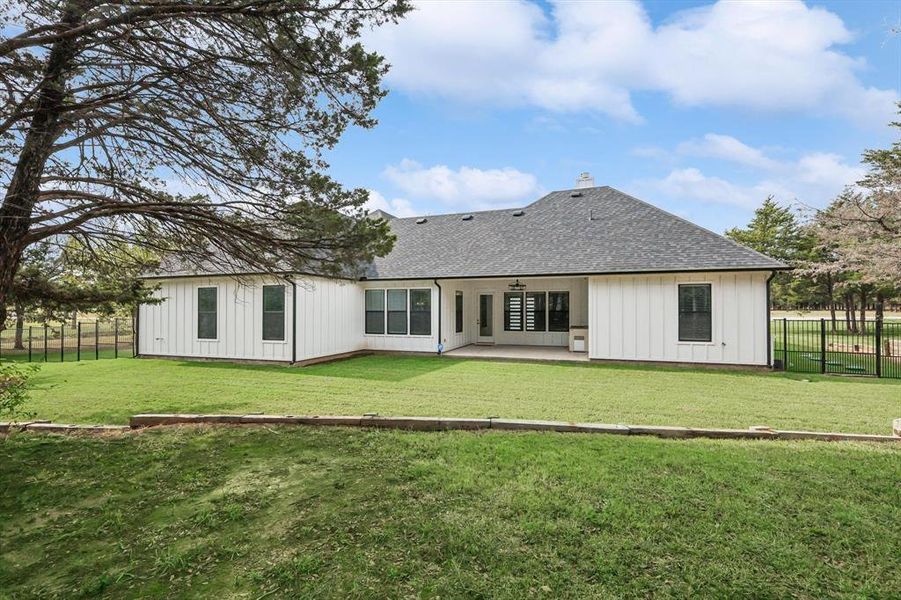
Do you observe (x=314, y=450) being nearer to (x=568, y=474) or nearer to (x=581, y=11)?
(x=568, y=474)

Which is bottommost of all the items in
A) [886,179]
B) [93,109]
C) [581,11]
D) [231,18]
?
[93,109]

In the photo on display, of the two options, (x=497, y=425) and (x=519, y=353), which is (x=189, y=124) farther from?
(x=519, y=353)

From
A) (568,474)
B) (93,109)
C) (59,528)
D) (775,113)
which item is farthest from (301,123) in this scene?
(775,113)

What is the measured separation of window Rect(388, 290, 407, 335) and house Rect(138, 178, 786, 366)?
1.5 inches

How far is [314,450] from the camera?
4527 millimetres

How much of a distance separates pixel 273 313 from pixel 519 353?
25.1 ft

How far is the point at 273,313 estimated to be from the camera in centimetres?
1238

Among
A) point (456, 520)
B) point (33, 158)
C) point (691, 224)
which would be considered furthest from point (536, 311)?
point (33, 158)

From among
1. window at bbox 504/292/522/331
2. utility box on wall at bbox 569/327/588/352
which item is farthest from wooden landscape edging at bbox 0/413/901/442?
window at bbox 504/292/522/331

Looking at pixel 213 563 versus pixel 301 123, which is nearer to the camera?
pixel 213 563

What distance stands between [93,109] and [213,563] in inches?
182

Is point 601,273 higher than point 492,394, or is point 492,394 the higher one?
point 601,273

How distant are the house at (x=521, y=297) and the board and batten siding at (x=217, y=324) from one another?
4 centimetres

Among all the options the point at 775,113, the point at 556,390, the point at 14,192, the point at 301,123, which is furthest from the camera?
the point at 775,113
